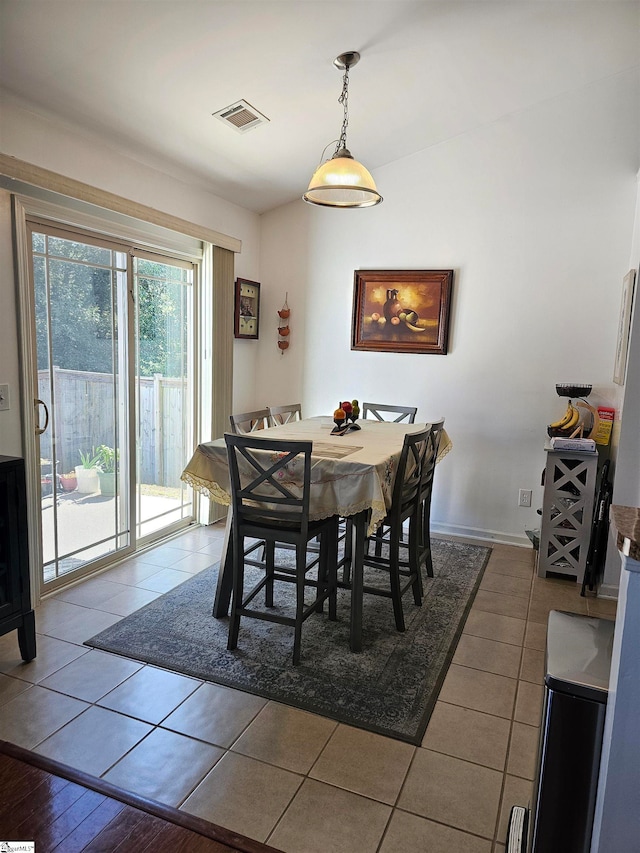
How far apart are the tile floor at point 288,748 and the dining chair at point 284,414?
1740 mm

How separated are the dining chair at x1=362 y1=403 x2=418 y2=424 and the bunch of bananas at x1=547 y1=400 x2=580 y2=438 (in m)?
0.97

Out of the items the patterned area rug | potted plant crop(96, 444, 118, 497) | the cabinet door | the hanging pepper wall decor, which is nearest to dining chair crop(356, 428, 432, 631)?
the patterned area rug

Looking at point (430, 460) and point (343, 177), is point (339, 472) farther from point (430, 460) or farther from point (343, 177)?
point (343, 177)

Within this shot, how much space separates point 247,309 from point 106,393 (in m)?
1.58

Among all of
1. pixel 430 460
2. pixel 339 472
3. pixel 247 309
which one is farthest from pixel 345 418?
pixel 247 309

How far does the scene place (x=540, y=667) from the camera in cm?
265

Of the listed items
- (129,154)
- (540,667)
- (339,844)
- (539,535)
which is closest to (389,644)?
(540,667)

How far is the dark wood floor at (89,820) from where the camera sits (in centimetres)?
164

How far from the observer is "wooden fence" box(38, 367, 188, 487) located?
3238mm

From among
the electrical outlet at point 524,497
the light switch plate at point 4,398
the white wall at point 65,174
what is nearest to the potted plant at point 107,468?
the white wall at point 65,174

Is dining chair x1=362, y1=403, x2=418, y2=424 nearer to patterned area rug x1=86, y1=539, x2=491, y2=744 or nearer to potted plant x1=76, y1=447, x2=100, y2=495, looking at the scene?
patterned area rug x1=86, y1=539, x2=491, y2=744

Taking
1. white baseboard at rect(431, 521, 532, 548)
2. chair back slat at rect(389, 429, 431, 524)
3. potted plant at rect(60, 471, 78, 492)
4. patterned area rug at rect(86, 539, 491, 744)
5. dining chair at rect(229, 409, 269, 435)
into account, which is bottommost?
patterned area rug at rect(86, 539, 491, 744)

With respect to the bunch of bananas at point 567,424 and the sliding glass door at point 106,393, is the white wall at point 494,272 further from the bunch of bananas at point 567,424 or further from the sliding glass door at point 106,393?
the sliding glass door at point 106,393

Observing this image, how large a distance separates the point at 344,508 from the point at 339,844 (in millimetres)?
1286
